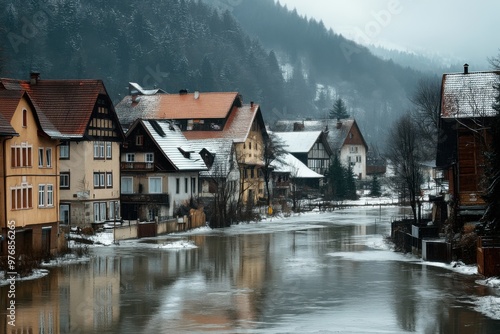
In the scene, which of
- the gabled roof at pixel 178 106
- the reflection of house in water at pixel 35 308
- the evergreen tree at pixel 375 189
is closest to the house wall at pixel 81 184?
the reflection of house in water at pixel 35 308

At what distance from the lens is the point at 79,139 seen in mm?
59062

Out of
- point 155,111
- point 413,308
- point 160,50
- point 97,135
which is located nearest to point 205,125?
point 155,111

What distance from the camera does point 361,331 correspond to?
2388 cm

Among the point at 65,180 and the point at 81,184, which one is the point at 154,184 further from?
the point at 65,180

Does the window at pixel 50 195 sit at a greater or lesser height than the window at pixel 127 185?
lesser

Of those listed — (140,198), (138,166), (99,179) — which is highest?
(138,166)

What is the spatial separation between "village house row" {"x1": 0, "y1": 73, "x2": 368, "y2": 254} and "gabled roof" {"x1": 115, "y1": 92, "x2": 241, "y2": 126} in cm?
13

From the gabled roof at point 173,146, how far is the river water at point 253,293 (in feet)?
59.0

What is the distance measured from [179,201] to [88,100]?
48.6 feet

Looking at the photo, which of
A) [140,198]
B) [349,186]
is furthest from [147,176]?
[349,186]

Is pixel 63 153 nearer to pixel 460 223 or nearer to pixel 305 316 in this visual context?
pixel 460 223

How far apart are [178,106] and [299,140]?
1380 inches

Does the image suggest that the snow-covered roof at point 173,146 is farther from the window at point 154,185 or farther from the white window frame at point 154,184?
the window at point 154,185

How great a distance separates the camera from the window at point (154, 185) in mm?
69175
